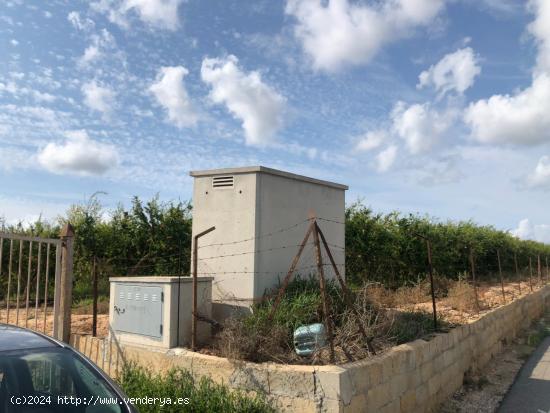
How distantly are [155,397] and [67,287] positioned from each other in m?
2.42

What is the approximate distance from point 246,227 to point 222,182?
0.83 meters

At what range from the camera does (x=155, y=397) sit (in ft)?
17.6

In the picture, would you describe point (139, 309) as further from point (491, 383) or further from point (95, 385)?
point (491, 383)

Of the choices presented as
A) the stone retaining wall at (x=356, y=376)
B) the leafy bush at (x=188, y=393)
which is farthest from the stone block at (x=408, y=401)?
the leafy bush at (x=188, y=393)

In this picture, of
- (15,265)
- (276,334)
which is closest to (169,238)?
(15,265)

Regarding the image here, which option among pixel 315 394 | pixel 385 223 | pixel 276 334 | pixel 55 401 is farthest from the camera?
pixel 385 223

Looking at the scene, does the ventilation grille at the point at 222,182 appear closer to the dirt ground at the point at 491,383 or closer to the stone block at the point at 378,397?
the stone block at the point at 378,397

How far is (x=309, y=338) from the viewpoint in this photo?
568 centimetres

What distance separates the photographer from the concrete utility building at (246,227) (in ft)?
22.9

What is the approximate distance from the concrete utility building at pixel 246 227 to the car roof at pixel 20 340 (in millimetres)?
3257

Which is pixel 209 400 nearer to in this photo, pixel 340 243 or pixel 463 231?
pixel 340 243

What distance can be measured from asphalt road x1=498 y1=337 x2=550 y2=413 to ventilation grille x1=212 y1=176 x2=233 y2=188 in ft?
16.5

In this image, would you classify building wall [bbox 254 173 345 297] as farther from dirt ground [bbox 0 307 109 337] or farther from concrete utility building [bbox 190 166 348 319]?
dirt ground [bbox 0 307 109 337]

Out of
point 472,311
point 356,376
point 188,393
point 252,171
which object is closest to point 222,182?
point 252,171
